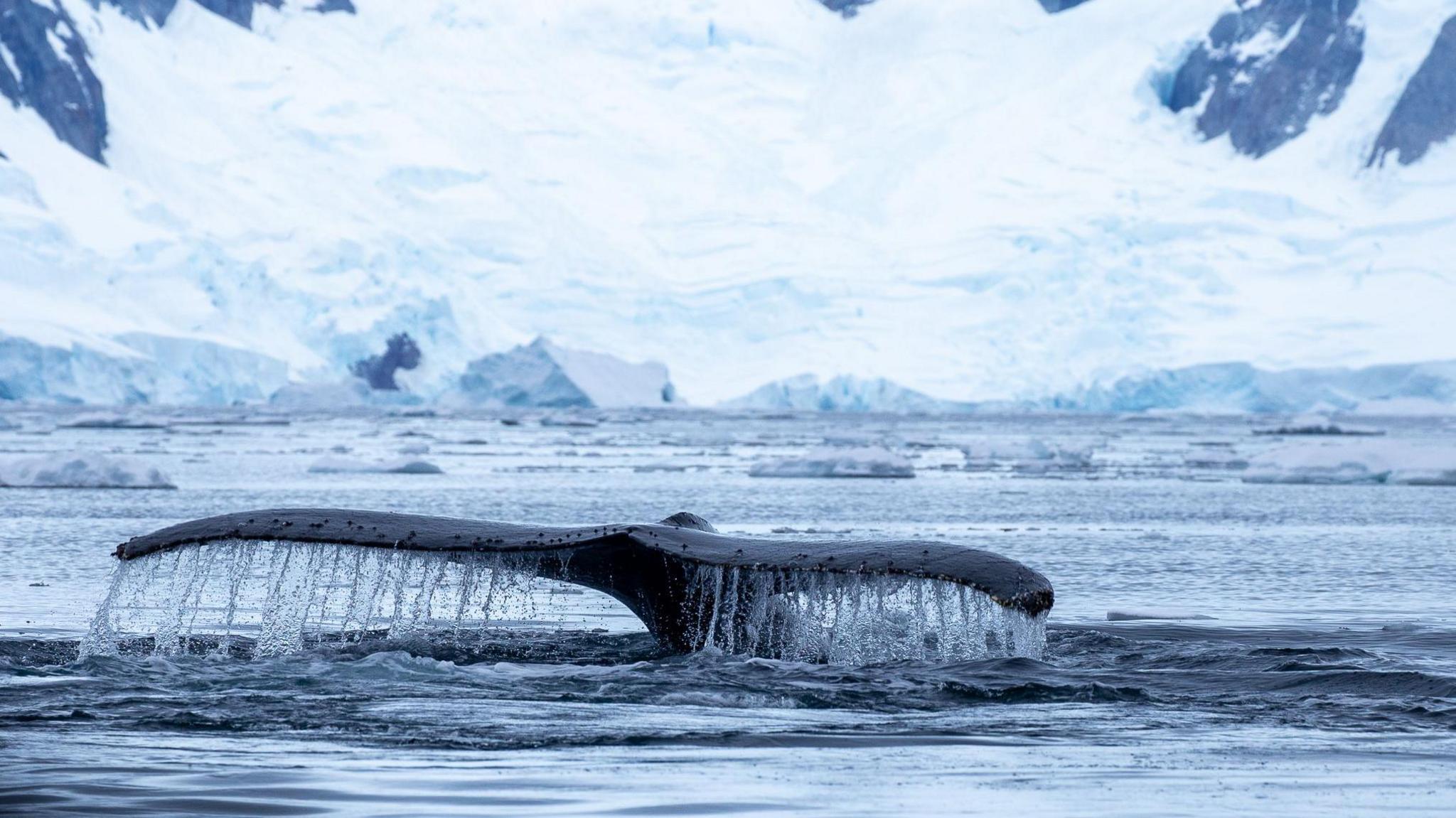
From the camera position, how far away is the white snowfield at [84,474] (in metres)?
21.7

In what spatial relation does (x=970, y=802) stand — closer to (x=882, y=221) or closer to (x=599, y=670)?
(x=599, y=670)

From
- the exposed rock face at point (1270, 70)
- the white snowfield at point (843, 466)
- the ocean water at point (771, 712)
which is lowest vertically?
the ocean water at point (771, 712)

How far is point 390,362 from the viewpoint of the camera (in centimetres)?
6297

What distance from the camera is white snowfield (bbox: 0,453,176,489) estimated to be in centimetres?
2166

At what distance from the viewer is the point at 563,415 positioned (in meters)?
66.6

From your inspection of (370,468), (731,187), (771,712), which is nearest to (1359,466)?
(370,468)

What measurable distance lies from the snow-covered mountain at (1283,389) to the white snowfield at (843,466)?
114 feet

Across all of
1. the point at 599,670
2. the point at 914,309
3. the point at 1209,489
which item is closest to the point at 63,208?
the point at 914,309

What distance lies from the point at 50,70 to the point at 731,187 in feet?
98.9

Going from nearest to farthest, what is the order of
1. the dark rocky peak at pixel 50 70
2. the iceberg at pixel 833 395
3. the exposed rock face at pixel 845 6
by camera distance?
the iceberg at pixel 833 395 → the dark rocky peak at pixel 50 70 → the exposed rock face at pixel 845 6

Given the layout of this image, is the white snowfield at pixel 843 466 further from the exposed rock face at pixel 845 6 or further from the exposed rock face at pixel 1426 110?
the exposed rock face at pixel 845 6

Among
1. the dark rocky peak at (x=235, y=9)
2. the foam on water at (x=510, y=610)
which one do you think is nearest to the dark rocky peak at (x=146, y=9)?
the dark rocky peak at (x=235, y=9)

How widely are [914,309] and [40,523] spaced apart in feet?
196

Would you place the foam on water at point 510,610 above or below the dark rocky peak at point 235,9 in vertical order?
below
